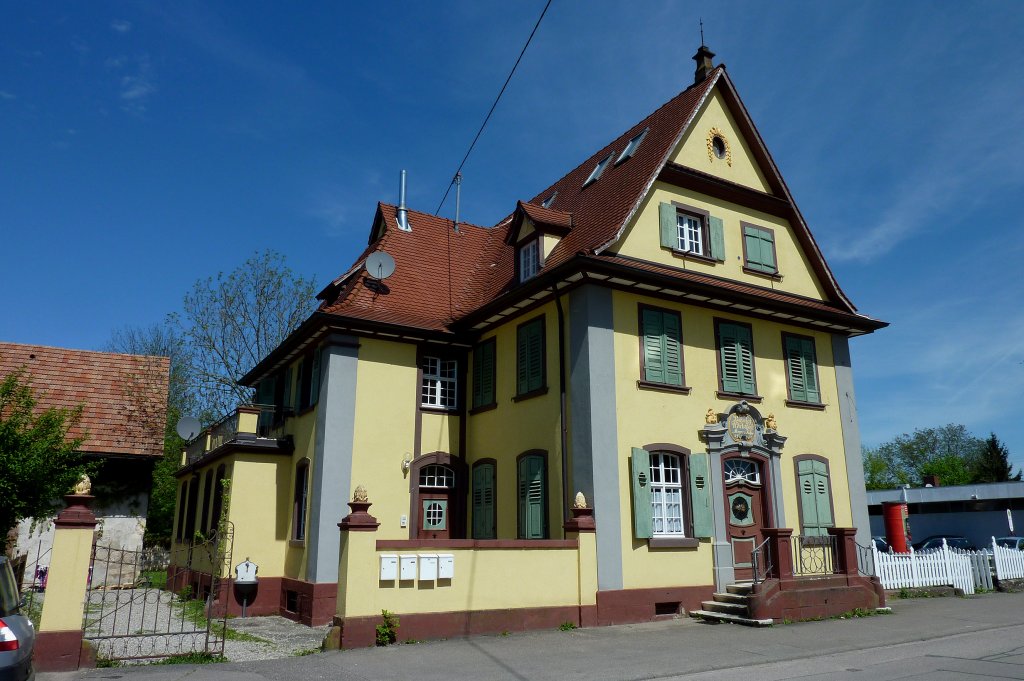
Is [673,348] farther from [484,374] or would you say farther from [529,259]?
[484,374]

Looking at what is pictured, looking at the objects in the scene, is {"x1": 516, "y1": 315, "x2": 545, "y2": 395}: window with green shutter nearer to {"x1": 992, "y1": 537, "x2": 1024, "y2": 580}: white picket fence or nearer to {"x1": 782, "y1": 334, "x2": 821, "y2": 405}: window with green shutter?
{"x1": 782, "y1": 334, "x2": 821, "y2": 405}: window with green shutter

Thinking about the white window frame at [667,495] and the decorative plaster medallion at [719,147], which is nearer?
the white window frame at [667,495]

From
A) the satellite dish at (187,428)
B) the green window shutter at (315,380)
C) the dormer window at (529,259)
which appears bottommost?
the satellite dish at (187,428)

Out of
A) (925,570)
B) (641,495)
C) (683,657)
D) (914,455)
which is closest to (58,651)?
(683,657)

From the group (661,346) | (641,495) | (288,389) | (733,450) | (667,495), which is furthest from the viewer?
(288,389)

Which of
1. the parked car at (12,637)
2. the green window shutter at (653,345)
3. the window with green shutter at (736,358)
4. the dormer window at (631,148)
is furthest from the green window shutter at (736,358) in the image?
the parked car at (12,637)

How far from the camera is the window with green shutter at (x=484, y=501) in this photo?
17062 mm

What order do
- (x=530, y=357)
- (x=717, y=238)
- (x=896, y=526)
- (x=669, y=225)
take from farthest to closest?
(x=896, y=526) < (x=717, y=238) < (x=669, y=225) < (x=530, y=357)

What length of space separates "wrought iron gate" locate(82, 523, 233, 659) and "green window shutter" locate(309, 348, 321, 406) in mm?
3303

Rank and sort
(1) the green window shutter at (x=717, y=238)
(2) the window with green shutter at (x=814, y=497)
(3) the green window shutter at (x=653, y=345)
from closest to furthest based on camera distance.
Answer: (3) the green window shutter at (x=653, y=345), (2) the window with green shutter at (x=814, y=497), (1) the green window shutter at (x=717, y=238)

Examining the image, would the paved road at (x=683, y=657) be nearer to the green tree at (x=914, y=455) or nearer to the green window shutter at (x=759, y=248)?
the green window shutter at (x=759, y=248)

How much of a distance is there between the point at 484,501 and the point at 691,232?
7576mm

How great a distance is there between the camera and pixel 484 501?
1734cm

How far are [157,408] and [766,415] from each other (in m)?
17.2
